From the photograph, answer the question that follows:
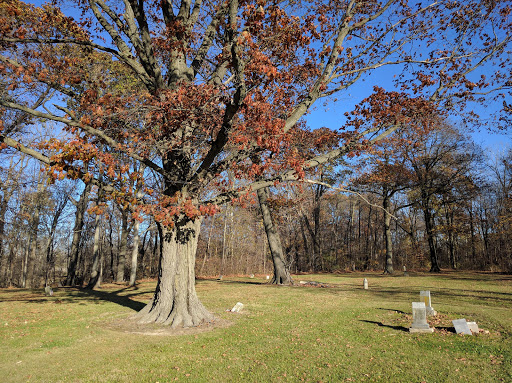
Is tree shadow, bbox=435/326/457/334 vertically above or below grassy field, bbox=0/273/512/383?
above

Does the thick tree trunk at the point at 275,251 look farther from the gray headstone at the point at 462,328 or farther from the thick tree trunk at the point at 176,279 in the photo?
the gray headstone at the point at 462,328

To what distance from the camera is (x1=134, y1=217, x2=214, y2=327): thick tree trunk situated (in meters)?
8.63

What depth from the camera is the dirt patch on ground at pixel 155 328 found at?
7.73m

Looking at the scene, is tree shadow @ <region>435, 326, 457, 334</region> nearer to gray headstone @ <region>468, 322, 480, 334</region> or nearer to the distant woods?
gray headstone @ <region>468, 322, 480, 334</region>

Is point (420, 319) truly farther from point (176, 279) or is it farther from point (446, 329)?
point (176, 279)

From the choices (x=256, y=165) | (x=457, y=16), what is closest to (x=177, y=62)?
(x=256, y=165)

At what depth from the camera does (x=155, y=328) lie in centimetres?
804

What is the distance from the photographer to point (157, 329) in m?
7.95

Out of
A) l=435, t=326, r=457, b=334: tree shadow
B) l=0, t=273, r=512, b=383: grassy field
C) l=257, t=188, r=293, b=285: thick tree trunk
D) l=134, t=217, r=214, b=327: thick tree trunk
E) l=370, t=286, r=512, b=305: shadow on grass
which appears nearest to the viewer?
l=0, t=273, r=512, b=383: grassy field

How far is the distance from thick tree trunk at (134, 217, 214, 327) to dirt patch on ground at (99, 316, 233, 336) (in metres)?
0.23

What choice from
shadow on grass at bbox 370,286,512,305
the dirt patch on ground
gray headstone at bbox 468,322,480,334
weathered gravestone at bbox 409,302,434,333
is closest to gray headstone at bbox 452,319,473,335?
gray headstone at bbox 468,322,480,334

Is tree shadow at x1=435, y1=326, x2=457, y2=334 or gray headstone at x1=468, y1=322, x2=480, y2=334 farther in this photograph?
tree shadow at x1=435, y1=326, x2=457, y2=334

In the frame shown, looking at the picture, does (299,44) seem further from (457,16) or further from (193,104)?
(457,16)

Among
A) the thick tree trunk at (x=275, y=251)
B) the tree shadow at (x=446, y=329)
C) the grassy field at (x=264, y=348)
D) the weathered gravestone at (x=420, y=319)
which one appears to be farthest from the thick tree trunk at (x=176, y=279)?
the thick tree trunk at (x=275, y=251)
